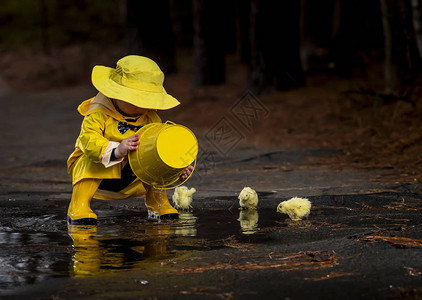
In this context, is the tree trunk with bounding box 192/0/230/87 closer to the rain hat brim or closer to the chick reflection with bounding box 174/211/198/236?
the chick reflection with bounding box 174/211/198/236

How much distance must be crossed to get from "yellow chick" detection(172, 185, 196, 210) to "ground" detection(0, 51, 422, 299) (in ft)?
0.31

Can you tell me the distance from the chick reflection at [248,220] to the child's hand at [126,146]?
2.98ft

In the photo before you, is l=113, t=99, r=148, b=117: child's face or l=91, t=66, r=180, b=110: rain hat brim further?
l=113, t=99, r=148, b=117: child's face

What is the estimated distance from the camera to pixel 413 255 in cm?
388

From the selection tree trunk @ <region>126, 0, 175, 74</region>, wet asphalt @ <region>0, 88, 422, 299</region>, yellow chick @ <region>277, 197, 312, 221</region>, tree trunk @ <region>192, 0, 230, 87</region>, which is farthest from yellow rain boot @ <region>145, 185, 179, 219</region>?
tree trunk @ <region>126, 0, 175, 74</region>

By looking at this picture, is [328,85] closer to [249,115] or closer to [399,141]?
Result: [249,115]

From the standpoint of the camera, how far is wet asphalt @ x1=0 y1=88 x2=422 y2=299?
339cm

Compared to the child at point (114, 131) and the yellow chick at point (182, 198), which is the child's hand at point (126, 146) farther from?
the yellow chick at point (182, 198)

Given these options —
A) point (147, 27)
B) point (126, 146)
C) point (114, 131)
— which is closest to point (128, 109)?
point (114, 131)

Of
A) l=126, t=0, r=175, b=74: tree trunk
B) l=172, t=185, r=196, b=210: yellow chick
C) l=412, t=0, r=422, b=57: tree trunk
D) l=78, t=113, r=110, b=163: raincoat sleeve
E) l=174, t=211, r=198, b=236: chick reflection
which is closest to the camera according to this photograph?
l=174, t=211, r=198, b=236: chick reflection

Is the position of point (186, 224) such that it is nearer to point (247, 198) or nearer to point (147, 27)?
point (247, 198)

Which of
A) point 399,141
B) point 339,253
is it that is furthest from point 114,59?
point 339,253

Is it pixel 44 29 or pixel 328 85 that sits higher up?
pixel 44 29

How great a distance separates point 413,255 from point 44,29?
1269 inches
